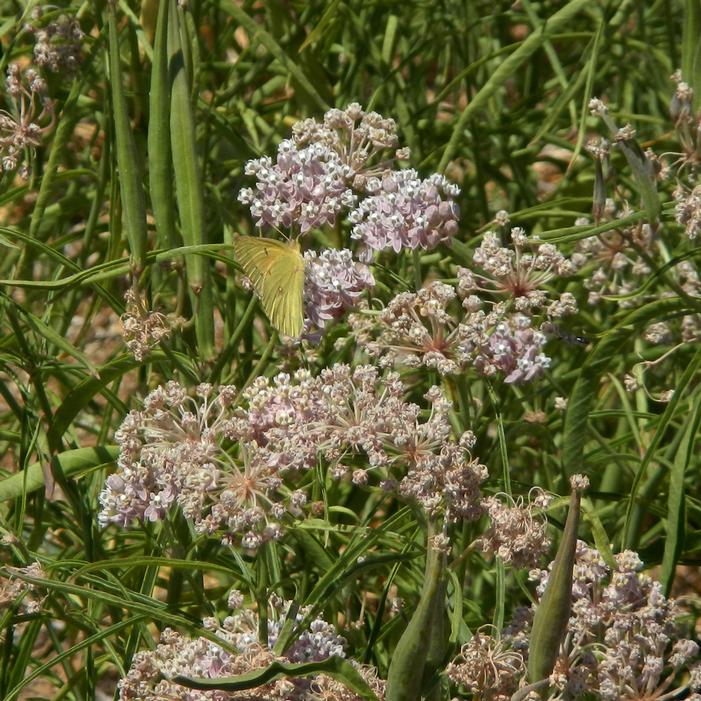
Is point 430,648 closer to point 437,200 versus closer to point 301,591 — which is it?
point 301,591

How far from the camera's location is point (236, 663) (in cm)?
107

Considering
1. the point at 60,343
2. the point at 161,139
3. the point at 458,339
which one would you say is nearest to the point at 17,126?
the point at 161,139

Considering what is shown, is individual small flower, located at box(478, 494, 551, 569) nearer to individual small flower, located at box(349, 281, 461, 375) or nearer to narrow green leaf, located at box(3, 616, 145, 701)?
individual small flower, located at box(349, 281, 461, 375)

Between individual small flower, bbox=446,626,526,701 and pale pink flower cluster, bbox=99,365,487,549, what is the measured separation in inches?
4.5

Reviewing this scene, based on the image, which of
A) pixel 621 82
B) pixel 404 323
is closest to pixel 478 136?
pixel 621 82

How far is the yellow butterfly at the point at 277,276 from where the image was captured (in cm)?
117

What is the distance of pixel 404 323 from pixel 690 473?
0.89 m

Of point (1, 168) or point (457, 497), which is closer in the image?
point (457, 497)

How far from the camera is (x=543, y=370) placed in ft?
3.80

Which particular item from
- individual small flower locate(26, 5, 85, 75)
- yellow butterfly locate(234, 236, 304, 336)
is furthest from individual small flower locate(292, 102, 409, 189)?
individual small flower locate(26, 5, 85, 75)

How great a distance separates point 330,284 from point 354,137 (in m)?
0.18

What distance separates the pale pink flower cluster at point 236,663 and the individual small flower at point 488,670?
0.09 metres

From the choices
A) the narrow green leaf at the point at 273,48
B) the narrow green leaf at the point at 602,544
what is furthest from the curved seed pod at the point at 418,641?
the narrow green leaf at the point at 273,48

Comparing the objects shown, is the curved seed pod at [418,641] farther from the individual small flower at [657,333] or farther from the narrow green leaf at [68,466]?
the individual small flower at [657,333]
